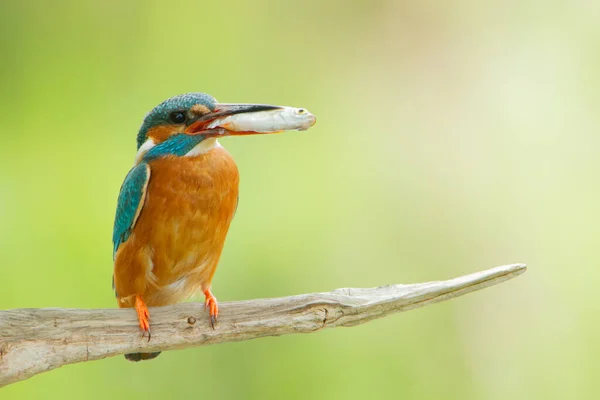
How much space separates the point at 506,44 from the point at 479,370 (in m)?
1.75

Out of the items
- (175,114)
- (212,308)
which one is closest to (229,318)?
(212,308)

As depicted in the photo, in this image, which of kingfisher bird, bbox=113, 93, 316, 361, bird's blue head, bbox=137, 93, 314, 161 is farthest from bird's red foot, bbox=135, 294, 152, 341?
bird's blue head, bbox=137, 93, 314, 161

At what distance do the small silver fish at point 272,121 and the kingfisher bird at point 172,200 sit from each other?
Result: 0.12 m

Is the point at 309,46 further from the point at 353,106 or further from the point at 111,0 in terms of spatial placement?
the point at 111,0

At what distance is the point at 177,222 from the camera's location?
2.48m

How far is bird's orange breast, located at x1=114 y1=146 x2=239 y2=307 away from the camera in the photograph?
8.13ft

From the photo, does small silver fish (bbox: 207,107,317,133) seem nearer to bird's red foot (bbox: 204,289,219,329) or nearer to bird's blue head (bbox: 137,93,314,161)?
bird's blue head (bbox: 137,93,314,161)

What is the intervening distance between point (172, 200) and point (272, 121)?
1.58ft

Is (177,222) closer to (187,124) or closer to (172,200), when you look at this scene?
(172,200)

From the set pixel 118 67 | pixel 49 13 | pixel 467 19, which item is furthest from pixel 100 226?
pixel 467 19

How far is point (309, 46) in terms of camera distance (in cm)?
419

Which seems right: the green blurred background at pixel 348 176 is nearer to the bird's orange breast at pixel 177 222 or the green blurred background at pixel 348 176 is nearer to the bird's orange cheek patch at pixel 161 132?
the bird's orange breast at pixel 177 222

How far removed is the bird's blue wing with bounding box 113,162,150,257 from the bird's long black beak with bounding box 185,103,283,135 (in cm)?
21

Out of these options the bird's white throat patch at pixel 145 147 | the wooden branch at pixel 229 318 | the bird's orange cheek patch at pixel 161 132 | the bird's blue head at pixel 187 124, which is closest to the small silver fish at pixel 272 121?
the bird's blue head at pixel 187 124
